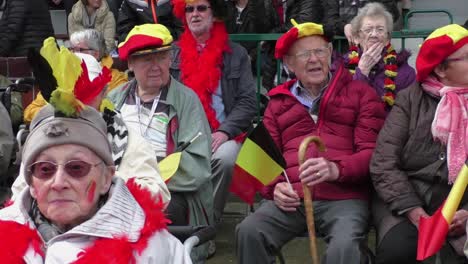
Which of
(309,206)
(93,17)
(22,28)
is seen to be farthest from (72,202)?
(22,28)

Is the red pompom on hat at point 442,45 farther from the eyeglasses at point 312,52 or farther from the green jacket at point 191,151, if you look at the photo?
the green jacket at point 191,151

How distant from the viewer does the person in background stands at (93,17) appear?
26.5 ft

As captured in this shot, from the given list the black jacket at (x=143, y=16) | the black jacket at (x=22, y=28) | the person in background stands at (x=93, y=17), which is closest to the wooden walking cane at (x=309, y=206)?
the black jacket at (x=143, y=16)

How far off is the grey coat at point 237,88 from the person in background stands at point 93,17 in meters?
2.37

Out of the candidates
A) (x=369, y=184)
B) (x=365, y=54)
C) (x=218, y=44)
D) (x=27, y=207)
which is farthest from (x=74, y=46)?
(x=27, y=207)

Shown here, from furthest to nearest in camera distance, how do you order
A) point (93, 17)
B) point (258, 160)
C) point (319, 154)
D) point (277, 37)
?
1. point (93, 17)
2. point (277, 37)
3. point (319, 154)
4. point (258, 160)

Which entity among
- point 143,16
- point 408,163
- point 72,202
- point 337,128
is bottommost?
point 408,163

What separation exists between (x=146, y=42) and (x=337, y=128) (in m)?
1.26

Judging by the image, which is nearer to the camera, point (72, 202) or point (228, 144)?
point (72, 202)

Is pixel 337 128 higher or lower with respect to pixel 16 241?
lower

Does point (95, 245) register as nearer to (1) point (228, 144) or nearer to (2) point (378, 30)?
(1) point (228, 144)

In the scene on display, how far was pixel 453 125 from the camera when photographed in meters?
4.11

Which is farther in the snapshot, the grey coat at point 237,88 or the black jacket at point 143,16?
the black jacket at point 143,16

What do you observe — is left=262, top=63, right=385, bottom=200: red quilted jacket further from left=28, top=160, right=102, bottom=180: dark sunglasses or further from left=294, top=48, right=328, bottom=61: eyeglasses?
left=28, top=160, right=102, bottom=180: dark sunglasses
